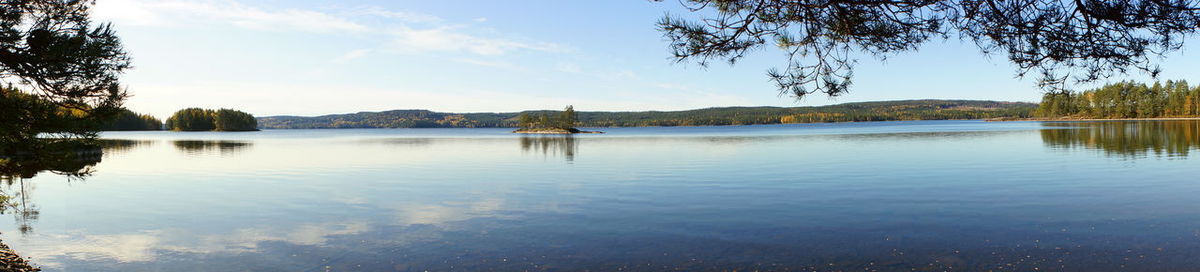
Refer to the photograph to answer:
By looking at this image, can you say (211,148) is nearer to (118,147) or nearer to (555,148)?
(118,147)

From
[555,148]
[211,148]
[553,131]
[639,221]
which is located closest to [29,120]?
[639,221]

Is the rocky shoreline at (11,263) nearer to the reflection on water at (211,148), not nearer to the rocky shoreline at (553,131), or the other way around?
the reflection on water at (211,148)

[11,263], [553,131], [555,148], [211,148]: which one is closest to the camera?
[11,263]

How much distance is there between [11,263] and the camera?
10.5 m

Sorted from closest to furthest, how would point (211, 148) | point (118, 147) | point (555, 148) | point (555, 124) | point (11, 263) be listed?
point (11, 263) → point (555, 148) → point (211, 148) → point (118, 147) → point (555, 124)

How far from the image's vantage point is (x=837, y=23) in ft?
29.7

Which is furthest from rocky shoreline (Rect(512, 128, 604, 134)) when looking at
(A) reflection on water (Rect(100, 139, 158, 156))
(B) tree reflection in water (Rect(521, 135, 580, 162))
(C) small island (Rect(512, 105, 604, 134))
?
(A) reflection on water (Rect(100, 139, 158, 156))

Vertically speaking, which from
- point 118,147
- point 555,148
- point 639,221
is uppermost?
point 118,147

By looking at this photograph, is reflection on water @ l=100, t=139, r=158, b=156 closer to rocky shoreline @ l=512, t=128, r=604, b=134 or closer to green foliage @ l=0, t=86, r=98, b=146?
green foliage @ l=0, t=86, r=98, b=146

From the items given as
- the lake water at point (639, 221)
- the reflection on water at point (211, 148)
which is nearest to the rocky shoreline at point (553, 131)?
the reflection on water at point (211, 148)

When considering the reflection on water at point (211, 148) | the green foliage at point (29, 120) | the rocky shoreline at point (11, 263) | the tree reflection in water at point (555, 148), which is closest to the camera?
the rocky shoreline at point (11, 263)

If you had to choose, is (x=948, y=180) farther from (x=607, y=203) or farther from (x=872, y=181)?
(x=607, y=203)

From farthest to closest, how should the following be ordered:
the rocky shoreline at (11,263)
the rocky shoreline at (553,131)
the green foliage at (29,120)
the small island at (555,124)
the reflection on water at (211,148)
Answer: the small island at (555,124)
the rocky shoreline at (553,131)
the reflection on water at (211,148)
the green foliage at (29,120)
the rocky shoreline at (11,263)

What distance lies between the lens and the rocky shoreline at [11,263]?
32.8 ft
